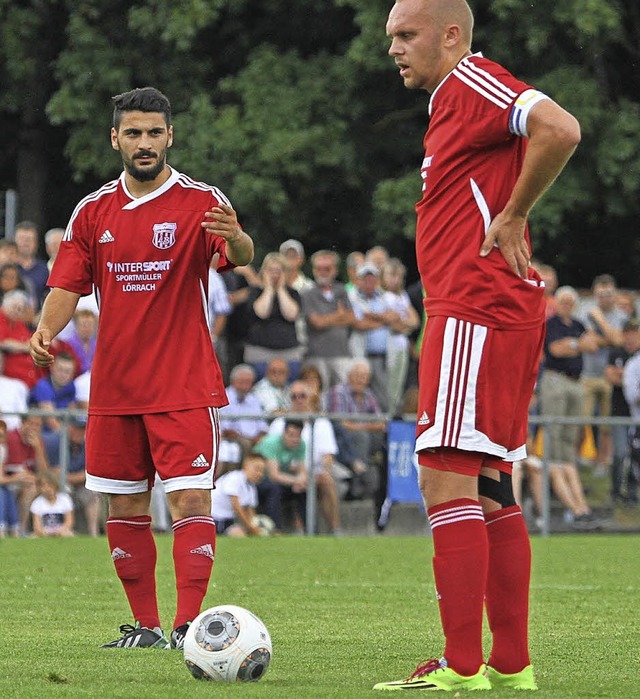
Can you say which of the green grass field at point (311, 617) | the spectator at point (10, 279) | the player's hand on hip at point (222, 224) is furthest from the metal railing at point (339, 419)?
the player's hand on hip at point (222, 224)

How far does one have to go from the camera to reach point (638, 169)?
27.4 meters

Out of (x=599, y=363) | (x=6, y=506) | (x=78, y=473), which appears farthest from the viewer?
(x=599, y=363)

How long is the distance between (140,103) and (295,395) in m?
9.58

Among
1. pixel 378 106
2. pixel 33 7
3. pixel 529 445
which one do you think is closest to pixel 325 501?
pixel 529 445

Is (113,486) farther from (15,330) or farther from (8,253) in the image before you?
(8,253)

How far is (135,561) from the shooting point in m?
7.79

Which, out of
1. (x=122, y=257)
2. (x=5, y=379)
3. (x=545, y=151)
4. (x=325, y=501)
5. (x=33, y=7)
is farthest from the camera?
(x=33, y=7)

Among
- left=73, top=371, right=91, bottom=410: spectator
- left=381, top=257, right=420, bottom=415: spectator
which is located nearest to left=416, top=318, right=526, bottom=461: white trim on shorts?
left=73, top=371, right=91, bottom=410: spectator

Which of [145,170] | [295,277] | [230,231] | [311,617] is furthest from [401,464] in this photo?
[230,231]

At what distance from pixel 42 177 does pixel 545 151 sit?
92.5 ft

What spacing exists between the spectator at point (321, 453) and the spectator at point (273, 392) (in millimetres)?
132

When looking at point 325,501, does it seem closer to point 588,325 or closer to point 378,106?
point 588,325

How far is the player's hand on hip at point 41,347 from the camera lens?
24.7ft

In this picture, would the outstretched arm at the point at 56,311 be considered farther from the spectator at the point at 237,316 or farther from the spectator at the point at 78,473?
the spectator at the point at 237,316
